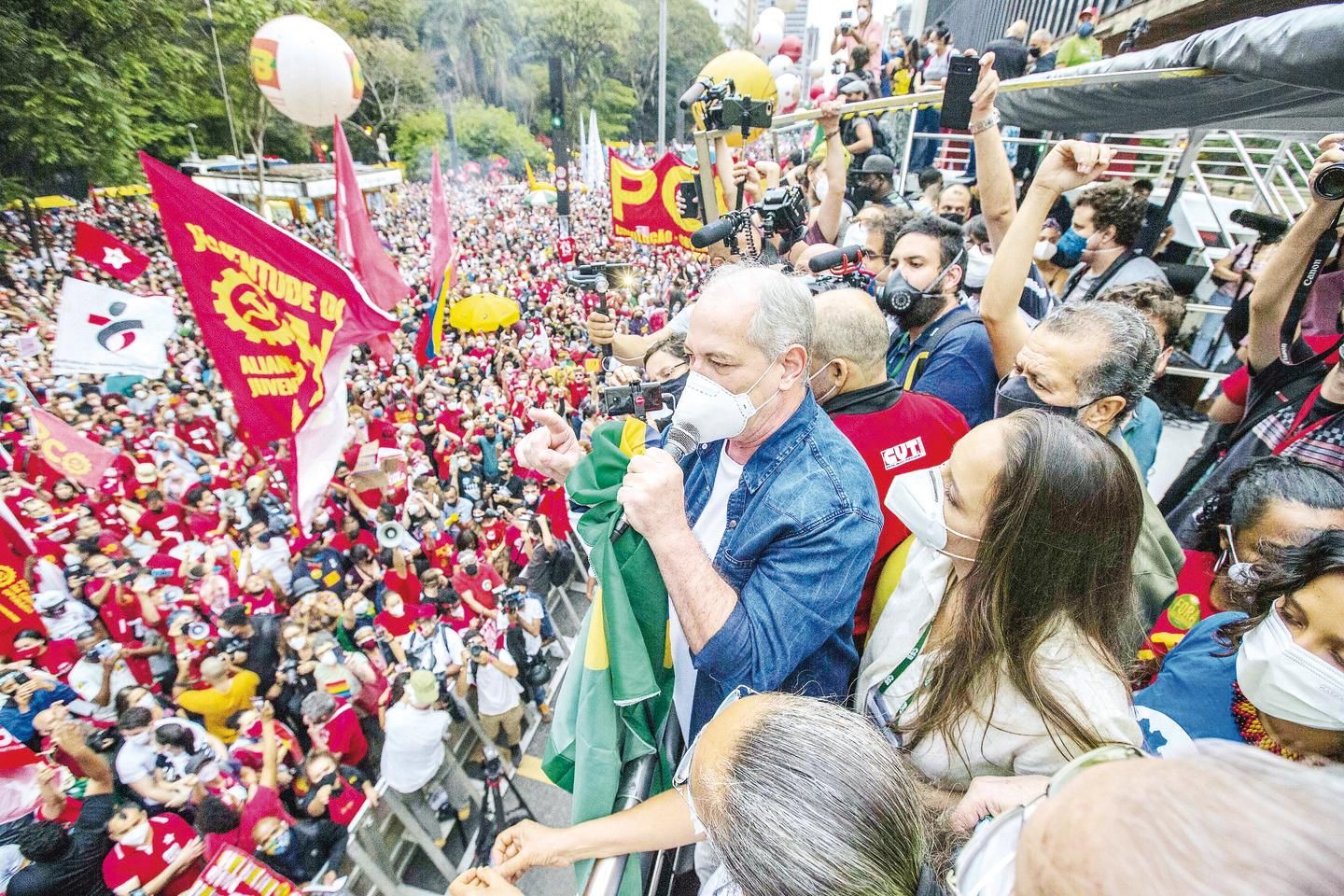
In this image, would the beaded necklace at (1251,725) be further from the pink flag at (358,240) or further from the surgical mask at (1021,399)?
the pink flag at (358,240)

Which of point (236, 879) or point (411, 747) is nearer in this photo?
point (236, 879)

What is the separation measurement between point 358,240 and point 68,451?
415 centimetres

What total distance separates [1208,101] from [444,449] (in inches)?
405

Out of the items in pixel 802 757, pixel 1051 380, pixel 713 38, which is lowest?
pixel 802 757

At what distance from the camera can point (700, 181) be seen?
390cm

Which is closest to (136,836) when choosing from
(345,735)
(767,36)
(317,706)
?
(317,706)

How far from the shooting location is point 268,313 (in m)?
4.47

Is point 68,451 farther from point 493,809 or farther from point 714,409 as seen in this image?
point 714,409

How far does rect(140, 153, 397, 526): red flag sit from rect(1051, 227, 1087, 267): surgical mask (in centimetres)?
494

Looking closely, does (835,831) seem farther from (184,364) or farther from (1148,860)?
(184,364)

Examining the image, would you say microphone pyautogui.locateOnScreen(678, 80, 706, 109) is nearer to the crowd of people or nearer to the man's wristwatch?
the crowd of people

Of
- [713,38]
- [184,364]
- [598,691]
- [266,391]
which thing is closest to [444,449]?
[266,391]

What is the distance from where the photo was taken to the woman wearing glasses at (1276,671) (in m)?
1.34

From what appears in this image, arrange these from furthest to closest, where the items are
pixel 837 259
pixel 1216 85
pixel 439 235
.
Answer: pixel 439 235, pixel 837 259, pixel 1216 85
